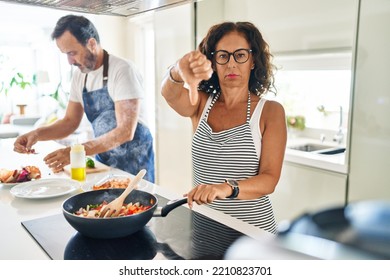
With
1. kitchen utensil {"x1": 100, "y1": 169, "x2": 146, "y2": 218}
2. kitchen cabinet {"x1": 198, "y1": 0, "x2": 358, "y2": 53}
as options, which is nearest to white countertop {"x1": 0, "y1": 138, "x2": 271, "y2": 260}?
kitchen utensil {"x1": 100, "y1": 169, "x2": 146, "y2": 218}

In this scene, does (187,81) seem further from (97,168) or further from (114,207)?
(97,168)

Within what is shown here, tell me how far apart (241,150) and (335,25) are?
62 cm

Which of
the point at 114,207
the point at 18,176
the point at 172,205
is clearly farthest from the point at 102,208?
the point at 18,176

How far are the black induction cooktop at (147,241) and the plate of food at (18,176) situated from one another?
28 cm

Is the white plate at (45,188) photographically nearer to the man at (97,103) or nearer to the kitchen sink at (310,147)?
the man at (97,103)

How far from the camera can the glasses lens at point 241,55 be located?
87 cm

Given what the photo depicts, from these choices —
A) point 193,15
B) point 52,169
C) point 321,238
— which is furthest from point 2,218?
point 193,15

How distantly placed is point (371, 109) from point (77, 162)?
888 millimetres

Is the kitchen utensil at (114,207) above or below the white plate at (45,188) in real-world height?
above

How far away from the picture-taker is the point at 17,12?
1090mm

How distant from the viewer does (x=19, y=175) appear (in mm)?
956

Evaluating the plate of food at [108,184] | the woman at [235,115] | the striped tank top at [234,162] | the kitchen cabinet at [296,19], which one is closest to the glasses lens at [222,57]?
the woman at [235,115]

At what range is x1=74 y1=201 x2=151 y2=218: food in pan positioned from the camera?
2.21 ft

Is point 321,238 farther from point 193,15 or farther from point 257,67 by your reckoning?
point 193,15
